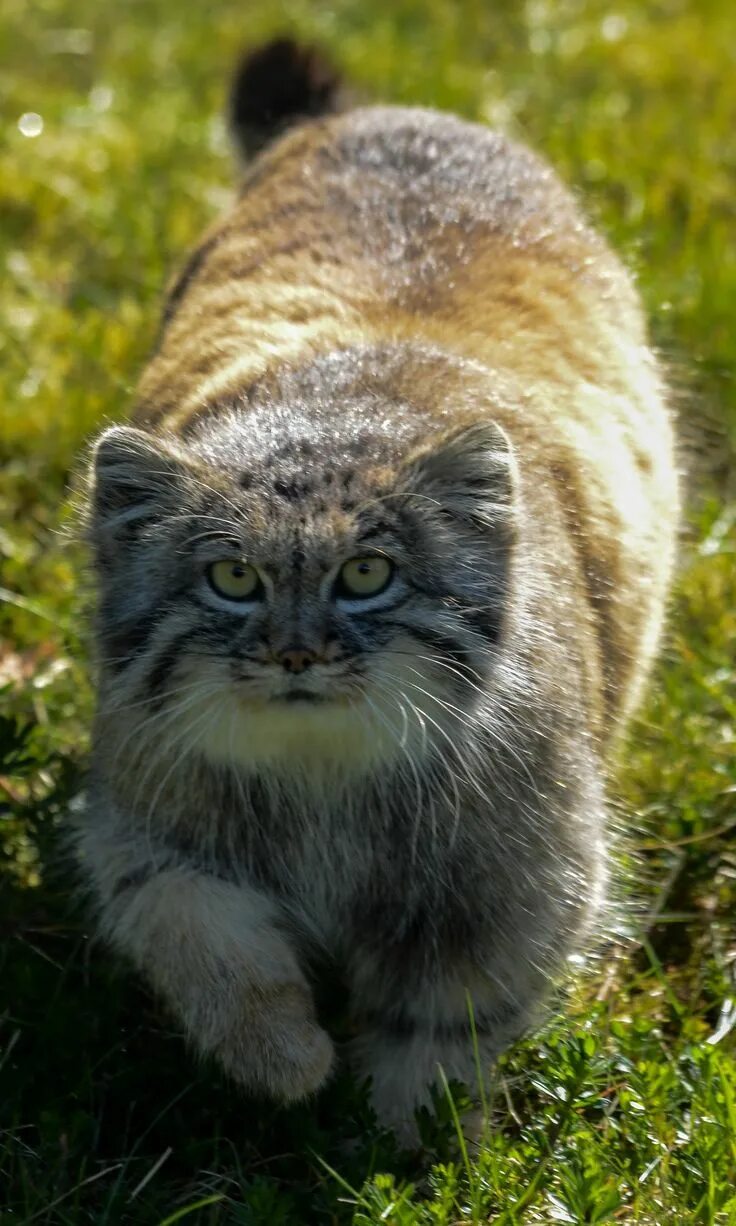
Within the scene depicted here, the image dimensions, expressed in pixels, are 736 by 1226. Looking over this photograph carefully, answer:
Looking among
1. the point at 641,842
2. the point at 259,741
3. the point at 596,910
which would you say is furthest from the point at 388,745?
the point at 641,842

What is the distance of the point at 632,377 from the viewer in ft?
16.5

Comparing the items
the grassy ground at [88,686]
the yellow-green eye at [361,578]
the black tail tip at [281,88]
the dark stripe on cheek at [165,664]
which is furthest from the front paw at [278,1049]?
the black tail tip at [281,88]

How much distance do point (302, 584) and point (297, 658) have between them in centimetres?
15

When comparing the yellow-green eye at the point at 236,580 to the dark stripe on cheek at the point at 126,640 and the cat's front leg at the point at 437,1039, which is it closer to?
the dark stripe on cheek at the point at 126,640

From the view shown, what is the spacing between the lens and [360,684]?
339 centimetres

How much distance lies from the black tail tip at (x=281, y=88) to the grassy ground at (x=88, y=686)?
86cm

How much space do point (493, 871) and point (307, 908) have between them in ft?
1.42

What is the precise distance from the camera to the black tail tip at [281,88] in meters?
6.13

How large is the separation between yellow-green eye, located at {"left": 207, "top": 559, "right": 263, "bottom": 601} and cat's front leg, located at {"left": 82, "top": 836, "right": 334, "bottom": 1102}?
721 millimetres

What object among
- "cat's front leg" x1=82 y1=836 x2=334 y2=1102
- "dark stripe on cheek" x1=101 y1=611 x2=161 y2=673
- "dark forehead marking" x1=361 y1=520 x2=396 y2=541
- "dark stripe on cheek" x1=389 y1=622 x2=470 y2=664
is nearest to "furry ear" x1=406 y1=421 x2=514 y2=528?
"dark forehead marking" x1=361 y1=520 x2=396 y2=541

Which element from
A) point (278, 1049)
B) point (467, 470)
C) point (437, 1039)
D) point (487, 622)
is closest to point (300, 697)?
point (487, 622)

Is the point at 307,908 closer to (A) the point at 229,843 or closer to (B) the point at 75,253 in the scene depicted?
(A) the point at 229,843

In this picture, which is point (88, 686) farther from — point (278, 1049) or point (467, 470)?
point (467, 470)

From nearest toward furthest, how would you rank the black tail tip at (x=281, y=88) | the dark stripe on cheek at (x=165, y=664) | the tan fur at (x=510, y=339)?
1. the dark stripe on cheek at (x=165, y=664)
2. the tan fur at (x=510, y=339)
3. the black tail tip at (x=281, y=88)
